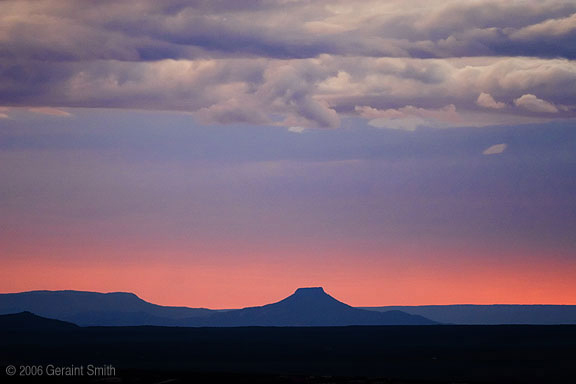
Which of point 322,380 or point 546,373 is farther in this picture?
point 546,373

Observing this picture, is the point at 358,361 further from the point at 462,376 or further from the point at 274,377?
the point at 274,377

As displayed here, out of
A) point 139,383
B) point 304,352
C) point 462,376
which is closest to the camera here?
point 139,383

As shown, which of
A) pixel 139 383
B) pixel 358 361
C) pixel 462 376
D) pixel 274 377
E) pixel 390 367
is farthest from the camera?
pixel 358 361

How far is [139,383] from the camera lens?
7456 centimetres

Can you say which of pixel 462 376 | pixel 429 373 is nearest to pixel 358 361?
pixel 429 373

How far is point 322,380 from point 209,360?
85805 millimetres

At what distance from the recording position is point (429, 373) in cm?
11988

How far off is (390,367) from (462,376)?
89.3ft

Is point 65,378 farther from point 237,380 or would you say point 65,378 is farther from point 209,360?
point 209,360

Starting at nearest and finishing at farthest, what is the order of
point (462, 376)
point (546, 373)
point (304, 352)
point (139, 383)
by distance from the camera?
point (139, 383) < point (462, 376) < point (546, 373) < point (304, 352)

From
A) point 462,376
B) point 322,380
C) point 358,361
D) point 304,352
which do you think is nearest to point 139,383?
point 322,380

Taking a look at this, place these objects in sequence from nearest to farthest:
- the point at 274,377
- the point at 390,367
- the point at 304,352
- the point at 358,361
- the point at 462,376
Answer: the point at 274,377
the point at 462,376
the point at 390,367
the point at 358,361
the point at 304,352

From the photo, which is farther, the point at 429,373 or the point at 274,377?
the point at 429,373

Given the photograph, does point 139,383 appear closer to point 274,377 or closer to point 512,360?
point 274,377
